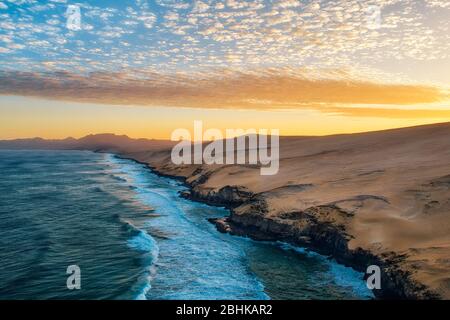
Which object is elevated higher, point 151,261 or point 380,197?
point 380,197

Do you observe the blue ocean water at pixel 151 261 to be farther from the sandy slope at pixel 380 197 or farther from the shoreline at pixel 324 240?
the sandy slope at pixel 380 197

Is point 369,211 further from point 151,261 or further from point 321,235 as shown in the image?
point 151,261

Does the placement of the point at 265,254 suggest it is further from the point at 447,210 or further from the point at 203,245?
the point at 447,210

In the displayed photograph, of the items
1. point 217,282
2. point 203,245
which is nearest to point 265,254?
point 203,245

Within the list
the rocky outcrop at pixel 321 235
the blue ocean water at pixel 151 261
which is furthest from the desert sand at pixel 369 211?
the blue ocean water at pixel 151 261

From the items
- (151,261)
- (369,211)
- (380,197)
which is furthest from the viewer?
(380,197)

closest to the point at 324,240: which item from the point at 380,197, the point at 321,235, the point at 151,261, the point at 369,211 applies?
the point at 321,235
